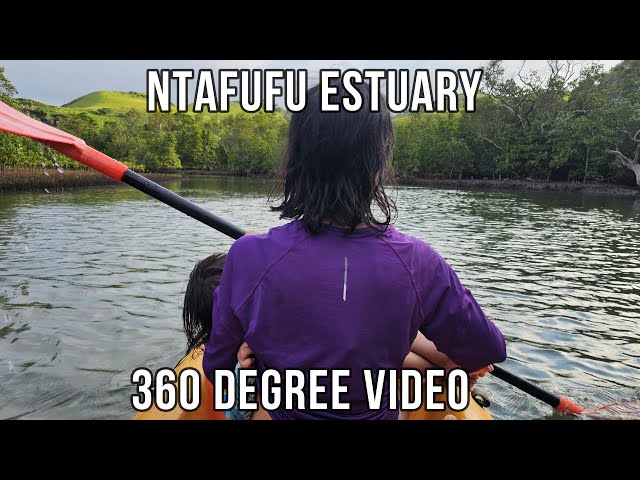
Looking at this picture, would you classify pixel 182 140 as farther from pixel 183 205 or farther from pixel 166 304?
pixel 183 205

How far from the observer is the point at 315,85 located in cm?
144

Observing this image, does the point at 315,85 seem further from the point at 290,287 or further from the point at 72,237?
the point at 72,237

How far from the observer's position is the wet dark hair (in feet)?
4.40

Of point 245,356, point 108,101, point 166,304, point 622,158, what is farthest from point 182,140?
point 108,101

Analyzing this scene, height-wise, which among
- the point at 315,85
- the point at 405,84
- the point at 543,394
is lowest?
the point at 543,394

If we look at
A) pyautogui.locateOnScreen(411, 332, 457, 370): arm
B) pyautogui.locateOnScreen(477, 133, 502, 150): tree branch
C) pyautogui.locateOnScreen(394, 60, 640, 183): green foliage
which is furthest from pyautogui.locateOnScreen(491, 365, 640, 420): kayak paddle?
pyautogui.locateOnScreen(477, 133, 502, 150): tree branch

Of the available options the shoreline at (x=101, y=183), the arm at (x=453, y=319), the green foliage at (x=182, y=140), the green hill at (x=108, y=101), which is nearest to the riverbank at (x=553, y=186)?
the shoreline at (x=101, y=183)

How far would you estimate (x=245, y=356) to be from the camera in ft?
5.16

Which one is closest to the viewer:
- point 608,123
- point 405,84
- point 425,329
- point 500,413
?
point 425,329

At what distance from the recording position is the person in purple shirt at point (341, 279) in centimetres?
130

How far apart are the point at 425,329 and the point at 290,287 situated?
41 cm

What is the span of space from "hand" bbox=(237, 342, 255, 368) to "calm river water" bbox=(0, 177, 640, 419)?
0.55m

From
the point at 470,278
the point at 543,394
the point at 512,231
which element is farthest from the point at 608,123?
the point at 543,394

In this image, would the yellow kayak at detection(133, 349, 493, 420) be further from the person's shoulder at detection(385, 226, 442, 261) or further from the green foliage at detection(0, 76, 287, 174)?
the green foliage at detection(0, 76, 287, 174)
